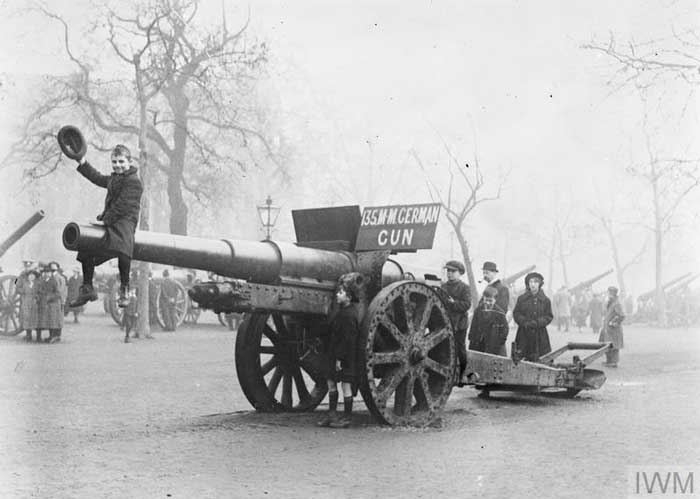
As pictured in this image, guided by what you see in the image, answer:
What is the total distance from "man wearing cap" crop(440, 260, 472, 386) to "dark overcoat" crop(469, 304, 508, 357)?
4.84 ft

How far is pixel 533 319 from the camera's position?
12773 millimetres

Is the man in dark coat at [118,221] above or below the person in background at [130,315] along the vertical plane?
above

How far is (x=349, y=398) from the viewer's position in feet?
30.1

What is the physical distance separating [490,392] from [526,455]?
15.8ft

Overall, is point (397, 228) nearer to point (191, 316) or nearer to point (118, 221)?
point (118, 221)

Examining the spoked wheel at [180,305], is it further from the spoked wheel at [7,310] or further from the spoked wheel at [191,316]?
the spoked wheel at [7,310]

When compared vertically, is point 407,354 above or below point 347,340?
below

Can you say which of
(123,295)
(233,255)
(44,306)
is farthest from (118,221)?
(44,306)

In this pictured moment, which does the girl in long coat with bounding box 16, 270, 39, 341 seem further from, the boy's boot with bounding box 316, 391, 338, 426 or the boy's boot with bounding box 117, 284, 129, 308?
the boy's boot with bounding box 117, 284, 129, 308

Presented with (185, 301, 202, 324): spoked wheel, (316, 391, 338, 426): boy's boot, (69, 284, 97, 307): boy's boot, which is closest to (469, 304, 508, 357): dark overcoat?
(316, 391, 338, 426): boy's boot

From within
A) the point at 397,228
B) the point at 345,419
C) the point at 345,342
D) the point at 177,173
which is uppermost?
the point at 177,173

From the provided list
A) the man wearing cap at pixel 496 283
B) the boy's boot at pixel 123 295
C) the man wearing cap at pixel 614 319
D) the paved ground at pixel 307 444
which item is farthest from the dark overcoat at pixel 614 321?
the boy's boot at pixel 123 295

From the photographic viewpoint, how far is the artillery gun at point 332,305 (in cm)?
842

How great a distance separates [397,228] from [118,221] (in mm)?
3595
